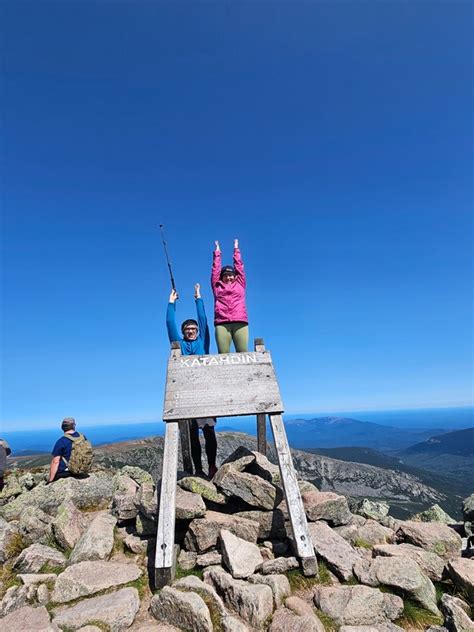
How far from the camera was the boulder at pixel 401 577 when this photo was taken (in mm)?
5988

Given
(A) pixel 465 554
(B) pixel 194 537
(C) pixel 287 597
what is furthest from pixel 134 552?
(A) pixel 465 554

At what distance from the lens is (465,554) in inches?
327

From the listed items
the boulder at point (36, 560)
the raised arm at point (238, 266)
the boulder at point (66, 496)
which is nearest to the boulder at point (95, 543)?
the boulder at point (36, 560)

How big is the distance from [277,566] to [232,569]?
85 centimetres

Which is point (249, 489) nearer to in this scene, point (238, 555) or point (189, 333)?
point (238, 555)

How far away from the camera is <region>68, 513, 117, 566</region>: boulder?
7.61 meters

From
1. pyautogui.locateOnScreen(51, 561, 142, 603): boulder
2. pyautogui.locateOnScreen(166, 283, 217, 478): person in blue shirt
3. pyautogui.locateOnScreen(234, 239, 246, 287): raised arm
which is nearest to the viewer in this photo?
pyautogui.locateOnScreen(51, 561, 142, 603): boulder

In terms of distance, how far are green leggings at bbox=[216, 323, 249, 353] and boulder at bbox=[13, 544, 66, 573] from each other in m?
6.08

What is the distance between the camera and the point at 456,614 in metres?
5.41

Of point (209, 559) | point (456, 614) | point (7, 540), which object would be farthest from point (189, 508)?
point (456, 614)

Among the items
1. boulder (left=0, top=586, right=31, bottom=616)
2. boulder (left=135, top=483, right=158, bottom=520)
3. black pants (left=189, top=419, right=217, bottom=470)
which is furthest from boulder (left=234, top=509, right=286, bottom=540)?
boulder (left=0, top=586, right=31, bottom=616)

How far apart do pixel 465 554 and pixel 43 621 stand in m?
8.89

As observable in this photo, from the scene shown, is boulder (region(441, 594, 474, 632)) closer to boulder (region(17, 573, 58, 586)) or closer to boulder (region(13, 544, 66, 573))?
boulder (region(17, 573, 58, 586))

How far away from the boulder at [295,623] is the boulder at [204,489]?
3.03 meters
